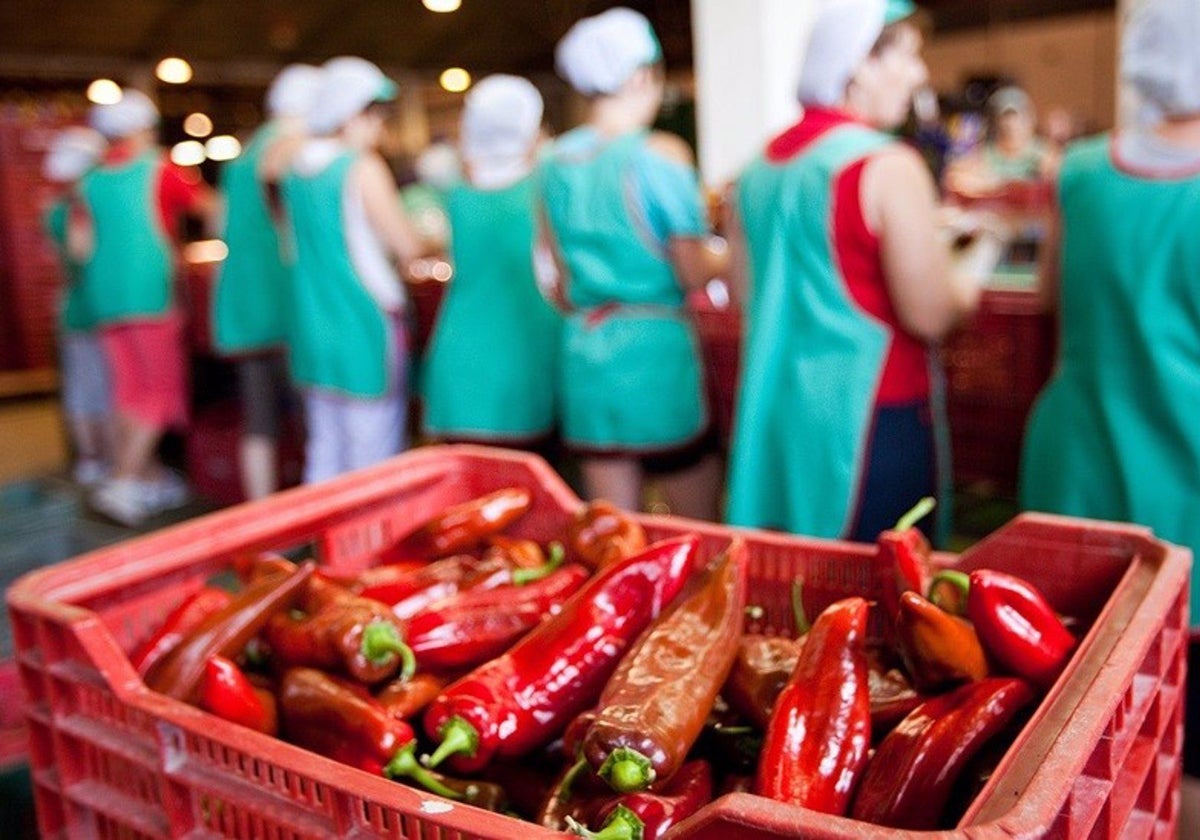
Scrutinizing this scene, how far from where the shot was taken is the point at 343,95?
366 centimetres

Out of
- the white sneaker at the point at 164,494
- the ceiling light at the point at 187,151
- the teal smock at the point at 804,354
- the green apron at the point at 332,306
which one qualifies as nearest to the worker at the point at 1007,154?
the green apron at the point at 332,306

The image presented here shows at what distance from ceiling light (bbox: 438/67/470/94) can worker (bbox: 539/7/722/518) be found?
10.1ft

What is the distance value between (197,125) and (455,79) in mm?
7793

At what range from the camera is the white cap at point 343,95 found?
367cm

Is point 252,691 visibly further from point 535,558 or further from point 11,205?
point 11,205

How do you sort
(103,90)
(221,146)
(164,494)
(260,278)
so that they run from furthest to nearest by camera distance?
(221,146) < (103,90) < (164,494) < (260,278)

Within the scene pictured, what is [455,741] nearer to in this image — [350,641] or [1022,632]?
[350,641]

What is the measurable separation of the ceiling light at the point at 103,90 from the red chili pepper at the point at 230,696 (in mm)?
11803

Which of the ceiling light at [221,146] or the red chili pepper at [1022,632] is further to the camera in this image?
the ceiling light at [221,146]

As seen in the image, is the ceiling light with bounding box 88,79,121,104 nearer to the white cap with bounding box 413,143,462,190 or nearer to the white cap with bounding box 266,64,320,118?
the white cap with bounding box 413,143,462,190

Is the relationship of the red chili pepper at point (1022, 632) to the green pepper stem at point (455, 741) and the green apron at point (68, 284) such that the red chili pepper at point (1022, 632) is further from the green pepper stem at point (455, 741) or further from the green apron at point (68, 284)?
the green apron at point (68, 284)

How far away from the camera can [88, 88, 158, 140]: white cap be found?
192 inches

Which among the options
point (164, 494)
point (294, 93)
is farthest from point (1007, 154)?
point (164, 494)

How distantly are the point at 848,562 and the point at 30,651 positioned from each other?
3.13ft
